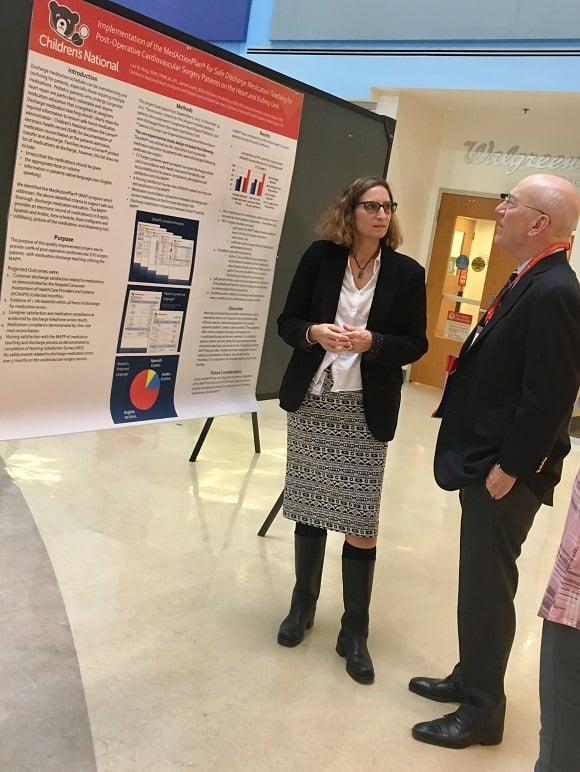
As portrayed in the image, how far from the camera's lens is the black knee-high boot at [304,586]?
110 inches

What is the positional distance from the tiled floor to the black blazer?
0.92m

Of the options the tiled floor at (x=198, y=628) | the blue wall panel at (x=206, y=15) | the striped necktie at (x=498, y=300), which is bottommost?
the tiled floor at (x=198, y=628)

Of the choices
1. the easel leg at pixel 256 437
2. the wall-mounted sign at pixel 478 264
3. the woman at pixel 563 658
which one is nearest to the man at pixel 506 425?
the woman at pixel 563 658

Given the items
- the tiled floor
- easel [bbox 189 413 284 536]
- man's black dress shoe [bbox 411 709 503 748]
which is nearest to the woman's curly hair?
easel [bbox 189 413 284 536]

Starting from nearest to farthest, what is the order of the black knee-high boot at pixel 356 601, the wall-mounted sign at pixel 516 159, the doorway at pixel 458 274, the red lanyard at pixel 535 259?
the red lanyard at pixel 535 259, the black knee-high boot at pixel 356 601, the wall-mounted sign at pixel 516 159, the doorway at pixel 458 274

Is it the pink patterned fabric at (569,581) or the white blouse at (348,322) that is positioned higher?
the white blouse at (348,322)

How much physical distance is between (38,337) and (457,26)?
6.63 m

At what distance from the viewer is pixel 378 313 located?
259 cm

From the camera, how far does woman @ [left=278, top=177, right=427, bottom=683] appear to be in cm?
259

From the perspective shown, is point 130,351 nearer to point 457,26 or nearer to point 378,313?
point 378,313

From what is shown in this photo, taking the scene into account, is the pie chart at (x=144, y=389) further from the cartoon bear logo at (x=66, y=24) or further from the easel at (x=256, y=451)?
the cartoon bear logo at (x=66, y=24)

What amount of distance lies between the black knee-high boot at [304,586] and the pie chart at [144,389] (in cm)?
75

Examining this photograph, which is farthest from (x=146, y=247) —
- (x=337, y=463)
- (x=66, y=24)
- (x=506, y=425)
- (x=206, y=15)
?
(x=206, y=15)

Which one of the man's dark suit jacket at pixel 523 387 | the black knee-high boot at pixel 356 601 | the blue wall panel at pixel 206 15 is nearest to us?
the man's dark suit jacket at pixel 523 387
